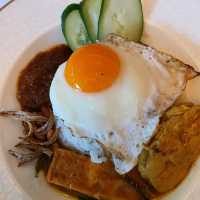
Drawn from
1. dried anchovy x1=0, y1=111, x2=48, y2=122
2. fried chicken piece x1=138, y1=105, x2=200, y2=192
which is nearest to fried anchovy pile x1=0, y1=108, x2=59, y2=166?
dried anchovy x1=0, y1=111, x2=48, y2=122

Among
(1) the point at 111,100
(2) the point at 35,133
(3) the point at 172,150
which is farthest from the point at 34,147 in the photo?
(3) the point at 172,150

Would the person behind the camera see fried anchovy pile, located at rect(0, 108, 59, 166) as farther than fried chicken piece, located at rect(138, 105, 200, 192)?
Yes

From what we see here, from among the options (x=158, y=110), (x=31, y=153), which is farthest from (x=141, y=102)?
(x=31, y=153)

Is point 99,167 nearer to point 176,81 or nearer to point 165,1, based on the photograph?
point 176,81

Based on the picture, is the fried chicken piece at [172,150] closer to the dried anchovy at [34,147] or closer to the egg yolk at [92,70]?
the egg yolk at [92,70]

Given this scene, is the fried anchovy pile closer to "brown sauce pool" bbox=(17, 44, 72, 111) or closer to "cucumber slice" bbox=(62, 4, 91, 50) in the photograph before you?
"brown sauce pool" bbox=(17, 44, 72, 111)

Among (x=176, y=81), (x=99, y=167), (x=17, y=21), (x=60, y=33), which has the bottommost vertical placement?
(x=99, y=167)

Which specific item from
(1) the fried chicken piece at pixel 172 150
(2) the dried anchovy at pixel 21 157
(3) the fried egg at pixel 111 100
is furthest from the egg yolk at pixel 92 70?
(2) the dried anchovy at pixel 21 157
